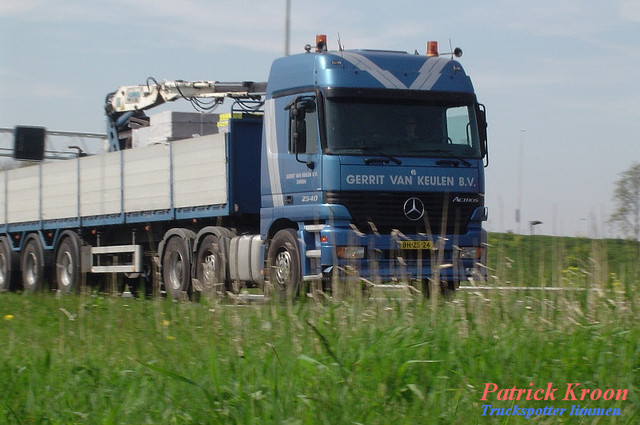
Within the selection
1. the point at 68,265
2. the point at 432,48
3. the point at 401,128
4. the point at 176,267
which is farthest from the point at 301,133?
the point at 68,265

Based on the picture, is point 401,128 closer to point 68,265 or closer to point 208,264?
point 208,264

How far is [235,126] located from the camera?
50.9 ft

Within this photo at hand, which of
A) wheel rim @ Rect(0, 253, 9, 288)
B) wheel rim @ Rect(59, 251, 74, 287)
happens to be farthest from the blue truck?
wheel rim @ Rect(0, 253, 9, 288)

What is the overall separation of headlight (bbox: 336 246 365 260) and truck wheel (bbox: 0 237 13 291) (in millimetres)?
11616

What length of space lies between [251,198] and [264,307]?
6.83 meters

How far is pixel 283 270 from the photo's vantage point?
46.2 ft

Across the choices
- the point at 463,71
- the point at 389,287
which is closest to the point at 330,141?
the point at 463,71

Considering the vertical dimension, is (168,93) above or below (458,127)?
above

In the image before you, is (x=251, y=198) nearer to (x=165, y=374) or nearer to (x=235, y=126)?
(x=235, y=126)

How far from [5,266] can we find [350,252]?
12227 mm

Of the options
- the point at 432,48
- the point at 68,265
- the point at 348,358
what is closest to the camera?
the point at 348,358

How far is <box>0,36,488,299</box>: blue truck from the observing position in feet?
43.4

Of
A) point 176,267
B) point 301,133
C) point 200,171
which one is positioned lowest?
point 176,267

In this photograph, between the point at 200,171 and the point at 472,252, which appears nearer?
the point at 472,252
